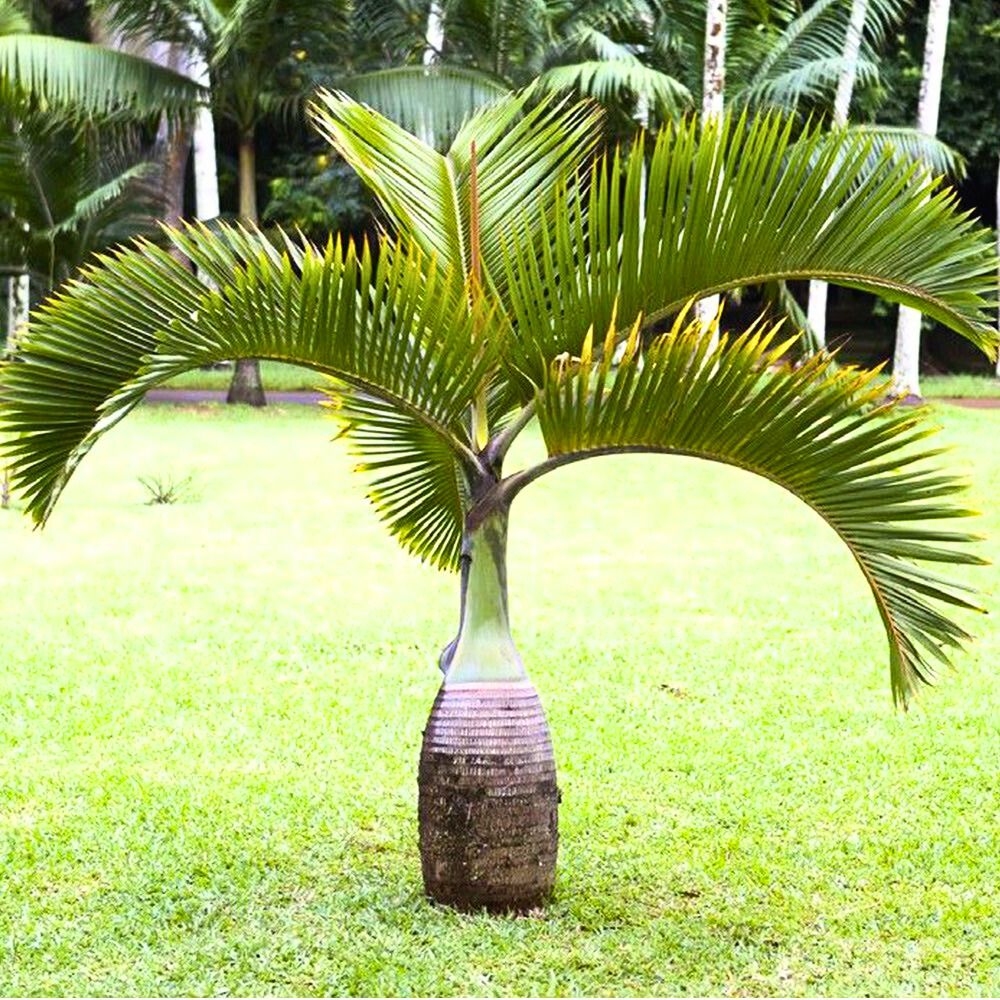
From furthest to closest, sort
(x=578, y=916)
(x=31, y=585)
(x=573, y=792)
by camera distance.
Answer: (x=31, y=585) < (x=573, y=792) < (x=578, y=916)

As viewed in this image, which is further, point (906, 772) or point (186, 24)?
point (186, 24)

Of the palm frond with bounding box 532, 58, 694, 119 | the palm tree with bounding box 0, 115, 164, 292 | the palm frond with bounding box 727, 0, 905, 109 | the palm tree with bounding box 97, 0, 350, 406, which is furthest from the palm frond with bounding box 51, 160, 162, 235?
the palm frond with bounding box 727, 0, 905, 109

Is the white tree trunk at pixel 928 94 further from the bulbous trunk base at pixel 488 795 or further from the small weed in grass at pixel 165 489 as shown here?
the bulbous trunk base at pixel 488 795

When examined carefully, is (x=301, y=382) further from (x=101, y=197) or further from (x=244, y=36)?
(x=101, y=197)

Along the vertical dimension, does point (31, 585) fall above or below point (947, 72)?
below

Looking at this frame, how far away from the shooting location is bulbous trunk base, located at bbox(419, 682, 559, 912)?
14.4 feet

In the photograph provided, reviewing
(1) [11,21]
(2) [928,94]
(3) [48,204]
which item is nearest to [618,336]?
(3) [48,204]

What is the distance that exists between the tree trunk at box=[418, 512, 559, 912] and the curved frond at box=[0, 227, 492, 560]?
1.86 feet

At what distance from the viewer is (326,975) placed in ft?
13.9

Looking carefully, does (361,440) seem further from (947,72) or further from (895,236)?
(947,72)

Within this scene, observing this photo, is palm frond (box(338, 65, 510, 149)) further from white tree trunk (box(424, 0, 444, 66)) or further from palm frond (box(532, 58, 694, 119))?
white tree trunk (box(424, 0, 444, 66))

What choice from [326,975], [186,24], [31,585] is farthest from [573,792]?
[186,24]

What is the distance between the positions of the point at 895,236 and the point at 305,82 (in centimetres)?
1553

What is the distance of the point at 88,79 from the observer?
17.1m
